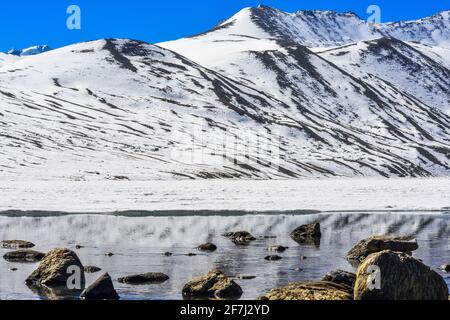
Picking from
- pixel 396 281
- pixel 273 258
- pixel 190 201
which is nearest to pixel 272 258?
pixel 273 258

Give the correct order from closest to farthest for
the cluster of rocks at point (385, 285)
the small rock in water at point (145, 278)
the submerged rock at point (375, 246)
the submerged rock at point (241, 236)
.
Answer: the cluster of rocks at point (385, 285) < the small rock in water at point (145, 278) < the submerged rock at point (375, 246) < the submerged rock at point (241, 236)

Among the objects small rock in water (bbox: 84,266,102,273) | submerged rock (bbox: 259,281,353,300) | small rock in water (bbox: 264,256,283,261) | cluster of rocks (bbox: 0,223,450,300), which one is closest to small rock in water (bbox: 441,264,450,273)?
cluster of rocks (bbox: 0,223,450,300)

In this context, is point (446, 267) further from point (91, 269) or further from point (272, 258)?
point (91, 269)

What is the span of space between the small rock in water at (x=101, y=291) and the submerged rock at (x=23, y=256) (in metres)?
9.80

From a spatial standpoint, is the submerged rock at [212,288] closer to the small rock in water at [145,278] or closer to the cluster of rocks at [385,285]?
the small rock in water at [145,278]

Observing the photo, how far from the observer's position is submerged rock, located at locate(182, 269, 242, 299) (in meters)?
22.1

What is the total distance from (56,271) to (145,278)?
3.33 meters

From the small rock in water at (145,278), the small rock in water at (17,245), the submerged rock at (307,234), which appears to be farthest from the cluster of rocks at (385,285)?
the submerged rock at (307,234)

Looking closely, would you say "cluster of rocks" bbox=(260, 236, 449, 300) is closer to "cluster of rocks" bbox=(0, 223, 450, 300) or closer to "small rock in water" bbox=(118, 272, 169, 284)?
"cluster of rocks" bbox=(0, 223, 450, 300)

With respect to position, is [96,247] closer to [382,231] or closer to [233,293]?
[233,293]

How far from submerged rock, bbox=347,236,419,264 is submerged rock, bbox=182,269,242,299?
9855 millimetres

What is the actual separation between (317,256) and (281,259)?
7.41 ft

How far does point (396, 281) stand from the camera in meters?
19.3

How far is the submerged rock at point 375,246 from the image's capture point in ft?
104
